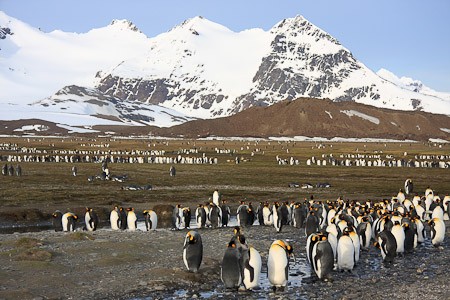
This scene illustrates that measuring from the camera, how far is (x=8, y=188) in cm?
3225

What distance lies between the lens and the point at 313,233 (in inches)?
592

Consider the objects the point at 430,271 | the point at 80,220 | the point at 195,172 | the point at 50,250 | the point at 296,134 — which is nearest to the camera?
the point at 430,271

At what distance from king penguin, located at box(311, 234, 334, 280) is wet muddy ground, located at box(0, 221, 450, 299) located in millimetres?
247

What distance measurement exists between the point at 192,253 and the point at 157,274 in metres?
0.89

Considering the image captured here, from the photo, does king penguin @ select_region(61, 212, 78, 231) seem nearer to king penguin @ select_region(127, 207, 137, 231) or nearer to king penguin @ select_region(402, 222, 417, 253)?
king penguin @ select_region(127, 207, 137, 231)

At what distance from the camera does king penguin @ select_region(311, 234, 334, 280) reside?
13.0 meters

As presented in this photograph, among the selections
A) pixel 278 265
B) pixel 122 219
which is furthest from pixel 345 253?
pixel 122 219

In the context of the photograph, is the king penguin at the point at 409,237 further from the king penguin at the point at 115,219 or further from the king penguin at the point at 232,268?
the king penguin at the point at 115,219

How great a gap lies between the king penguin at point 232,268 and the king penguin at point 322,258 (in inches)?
75.4

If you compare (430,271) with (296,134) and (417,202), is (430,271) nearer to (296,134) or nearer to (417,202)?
(417,202)

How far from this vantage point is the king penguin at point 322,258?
1298 cm

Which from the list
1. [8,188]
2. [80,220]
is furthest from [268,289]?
[8,188]

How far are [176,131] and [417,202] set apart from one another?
164233 millimetres

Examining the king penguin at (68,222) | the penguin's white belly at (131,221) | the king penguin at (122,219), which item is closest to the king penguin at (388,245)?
the penguin's white belly at (131,221)
